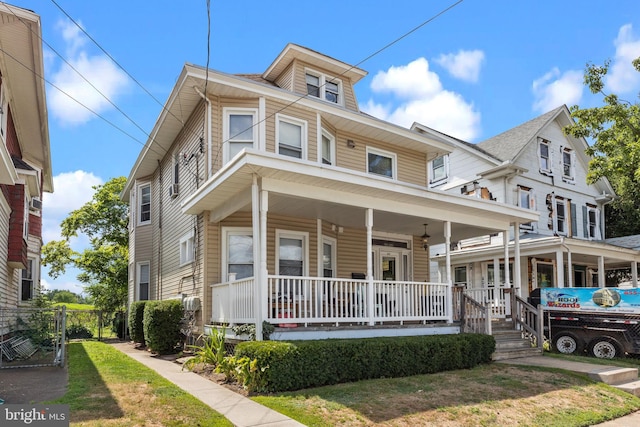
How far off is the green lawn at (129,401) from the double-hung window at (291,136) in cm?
618

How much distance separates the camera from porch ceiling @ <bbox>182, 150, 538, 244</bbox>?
9.09 meters

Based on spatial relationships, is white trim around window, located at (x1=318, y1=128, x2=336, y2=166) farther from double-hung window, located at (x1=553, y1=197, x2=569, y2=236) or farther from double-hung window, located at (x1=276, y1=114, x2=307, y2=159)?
double-hung window, located at (x1=553, y1=197, x2=569, y2=236)

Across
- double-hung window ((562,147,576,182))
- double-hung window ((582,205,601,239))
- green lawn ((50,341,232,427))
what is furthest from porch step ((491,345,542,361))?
double-hung window ((582,205,601,239))

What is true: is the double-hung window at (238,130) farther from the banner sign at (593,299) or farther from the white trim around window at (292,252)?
the banner sign at (593,299)

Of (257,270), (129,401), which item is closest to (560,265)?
(257,270)

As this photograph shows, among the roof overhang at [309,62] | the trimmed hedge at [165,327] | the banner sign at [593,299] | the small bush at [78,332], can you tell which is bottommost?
the small bush at [78,332]

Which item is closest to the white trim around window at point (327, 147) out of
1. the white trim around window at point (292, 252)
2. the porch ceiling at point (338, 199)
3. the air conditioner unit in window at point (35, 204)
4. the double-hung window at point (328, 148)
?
the double-hung window at point (328, 148)

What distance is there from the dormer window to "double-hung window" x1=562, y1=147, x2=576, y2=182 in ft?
43.3

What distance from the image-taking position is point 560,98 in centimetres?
2450

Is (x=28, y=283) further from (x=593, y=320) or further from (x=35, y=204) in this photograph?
(x=593, y=320)

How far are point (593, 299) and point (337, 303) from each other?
7.32 m

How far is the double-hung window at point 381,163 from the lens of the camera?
14.9 meters

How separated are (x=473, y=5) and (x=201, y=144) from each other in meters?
6.98

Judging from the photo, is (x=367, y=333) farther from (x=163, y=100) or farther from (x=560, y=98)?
(x=560, y=98)
